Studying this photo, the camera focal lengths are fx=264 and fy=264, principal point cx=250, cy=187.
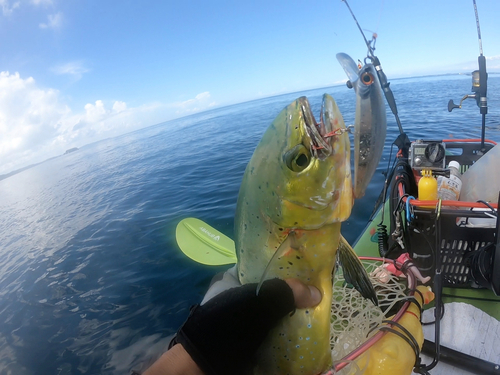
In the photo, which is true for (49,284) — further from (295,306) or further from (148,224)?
(295,306)

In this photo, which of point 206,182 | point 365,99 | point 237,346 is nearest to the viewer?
point 365,99

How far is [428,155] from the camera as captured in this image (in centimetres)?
375

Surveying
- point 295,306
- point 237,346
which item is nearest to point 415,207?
point 295,306

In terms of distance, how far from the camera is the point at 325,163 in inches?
53.9

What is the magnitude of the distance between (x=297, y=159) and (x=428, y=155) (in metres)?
3.28

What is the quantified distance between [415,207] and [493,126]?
13955mm

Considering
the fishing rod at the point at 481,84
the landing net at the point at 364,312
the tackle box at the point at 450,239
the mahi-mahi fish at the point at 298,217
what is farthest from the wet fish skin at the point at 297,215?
the fishing rod at the point at 481,84

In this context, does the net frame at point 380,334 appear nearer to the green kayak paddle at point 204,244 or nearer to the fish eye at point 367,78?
the fish eye at point 367,78

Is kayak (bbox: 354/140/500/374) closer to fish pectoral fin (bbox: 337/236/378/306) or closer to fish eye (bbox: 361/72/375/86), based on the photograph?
fish pectoral fin (bbox: 337/236/378/306)

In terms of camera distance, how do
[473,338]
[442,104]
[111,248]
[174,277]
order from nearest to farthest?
[473,338], [174,277], [111,248], [442,104]

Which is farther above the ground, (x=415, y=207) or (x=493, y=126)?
(x=415, y=207)

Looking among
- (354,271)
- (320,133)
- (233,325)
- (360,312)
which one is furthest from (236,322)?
(360,312)

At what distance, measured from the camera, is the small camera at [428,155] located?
3.64m

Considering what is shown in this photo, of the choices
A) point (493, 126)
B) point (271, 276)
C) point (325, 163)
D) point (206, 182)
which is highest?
point (325, 163)
